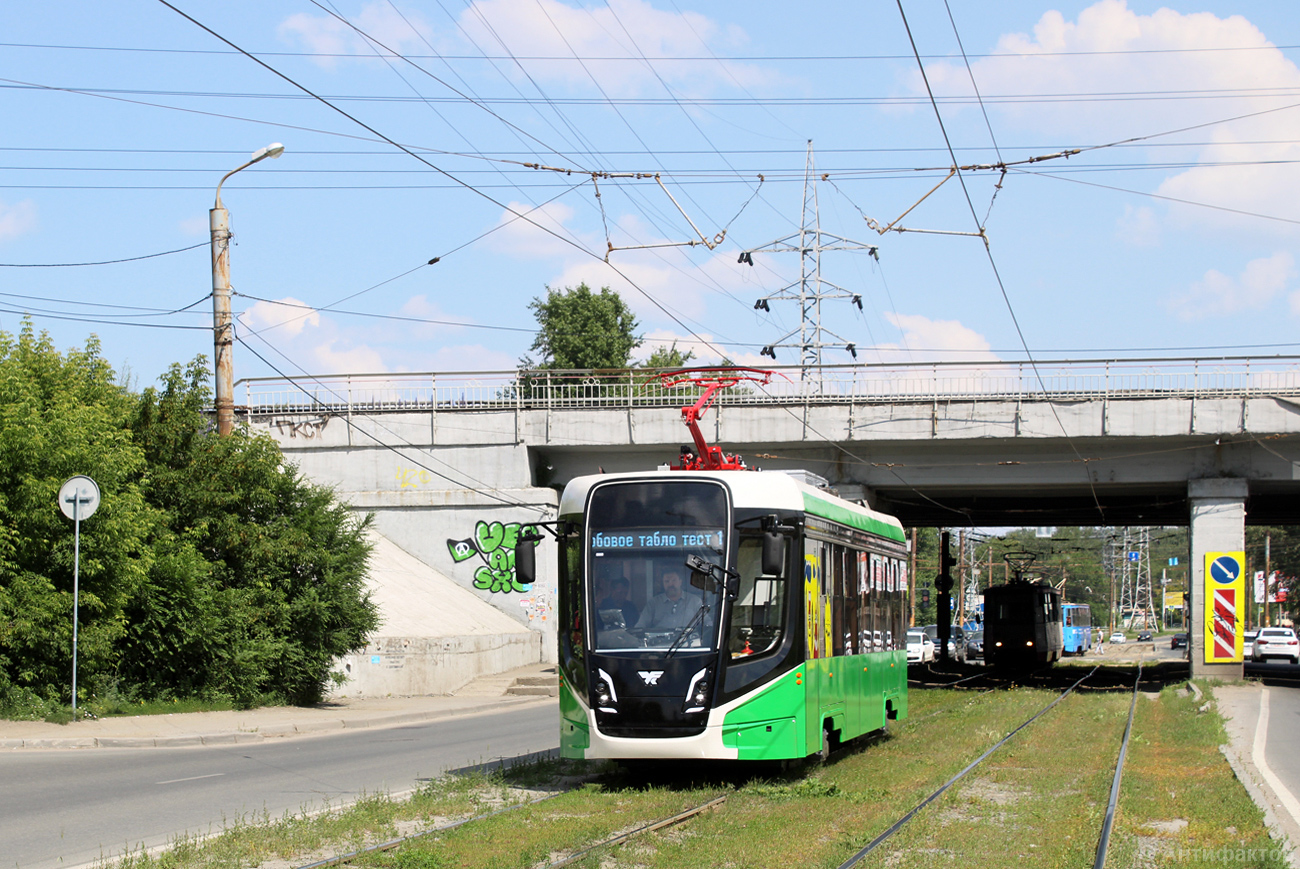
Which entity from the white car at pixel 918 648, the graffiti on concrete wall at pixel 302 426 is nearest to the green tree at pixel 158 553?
the graffiti on concrete wall at pixel 302 426

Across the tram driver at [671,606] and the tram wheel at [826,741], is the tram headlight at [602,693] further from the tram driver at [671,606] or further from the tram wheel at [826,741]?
the tram wheel at [826,741]

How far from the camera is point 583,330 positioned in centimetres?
7244

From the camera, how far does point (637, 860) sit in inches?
331

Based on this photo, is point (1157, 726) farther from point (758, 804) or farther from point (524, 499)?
point (524, 499)

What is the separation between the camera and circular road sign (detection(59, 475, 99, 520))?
1742cm

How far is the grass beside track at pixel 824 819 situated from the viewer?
27.2 feet

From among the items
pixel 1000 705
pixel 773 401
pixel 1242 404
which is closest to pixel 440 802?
pixel 1000 705

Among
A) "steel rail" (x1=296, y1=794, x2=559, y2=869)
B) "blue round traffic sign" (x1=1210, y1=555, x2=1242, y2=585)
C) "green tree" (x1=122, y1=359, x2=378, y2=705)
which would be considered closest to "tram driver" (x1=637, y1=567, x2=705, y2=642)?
"steel rail" (x1=296, y1=794, x2=559, y2=869)

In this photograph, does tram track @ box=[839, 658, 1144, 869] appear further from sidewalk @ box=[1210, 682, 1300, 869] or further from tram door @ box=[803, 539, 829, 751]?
tram door @ box=[803, 539, 829, 751]

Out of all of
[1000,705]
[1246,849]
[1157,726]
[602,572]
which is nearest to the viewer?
[1246,849]

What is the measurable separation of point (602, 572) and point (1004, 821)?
168 inches

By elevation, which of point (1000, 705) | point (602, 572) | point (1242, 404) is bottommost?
point (1000, 705)

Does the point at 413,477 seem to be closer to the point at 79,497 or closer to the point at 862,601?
the point at 79,497

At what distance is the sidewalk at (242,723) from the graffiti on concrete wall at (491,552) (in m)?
7.41
